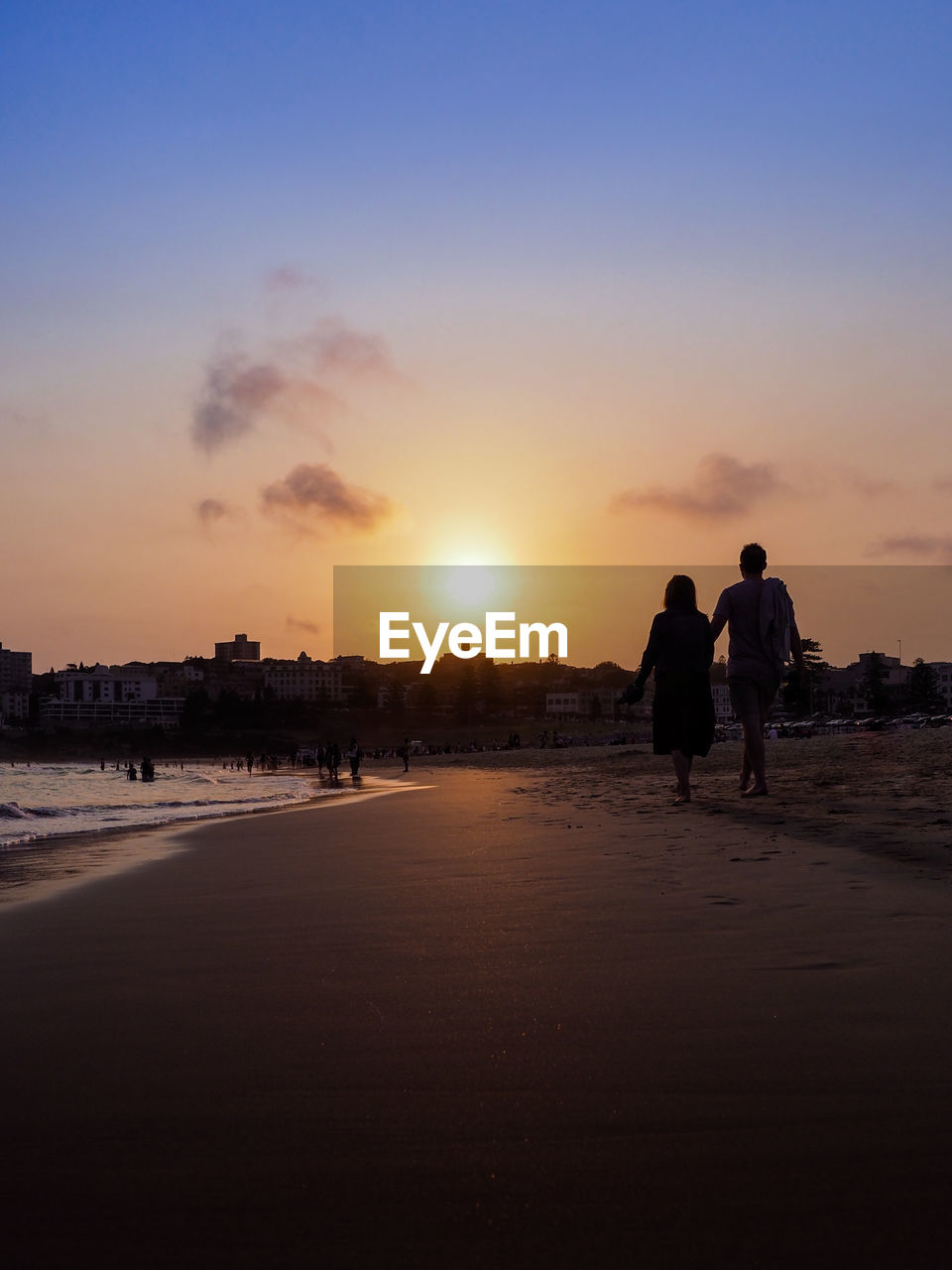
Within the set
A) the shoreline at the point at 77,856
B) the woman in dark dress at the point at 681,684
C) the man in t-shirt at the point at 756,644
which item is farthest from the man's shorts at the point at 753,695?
the shoreline at the point at 77,856

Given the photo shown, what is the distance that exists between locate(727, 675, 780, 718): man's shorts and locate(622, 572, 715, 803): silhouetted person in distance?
0.76ft

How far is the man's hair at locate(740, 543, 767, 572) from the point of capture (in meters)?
8.45

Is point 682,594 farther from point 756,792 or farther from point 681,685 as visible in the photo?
point 756,792

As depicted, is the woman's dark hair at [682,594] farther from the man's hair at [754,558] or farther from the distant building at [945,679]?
the distant building at [945,679]

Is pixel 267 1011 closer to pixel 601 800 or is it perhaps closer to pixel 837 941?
pixel 837 941

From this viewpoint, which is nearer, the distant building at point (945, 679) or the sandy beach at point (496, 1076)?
the sandy beach at point (496, 1076)

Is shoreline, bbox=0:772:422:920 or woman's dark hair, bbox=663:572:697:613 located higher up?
woman's dark hair, bbox=663:572:697:613

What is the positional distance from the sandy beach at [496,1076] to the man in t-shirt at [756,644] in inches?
145

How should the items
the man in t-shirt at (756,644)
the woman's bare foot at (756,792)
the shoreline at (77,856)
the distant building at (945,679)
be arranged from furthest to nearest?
1. the distant building at (945,679)
2. the woman's bare foot at (756,792)
3. the man in t-shirt at (756,644)
4. the shoreline at (77,856)

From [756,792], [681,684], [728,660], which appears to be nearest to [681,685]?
[681,684]

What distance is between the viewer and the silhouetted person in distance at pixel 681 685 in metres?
8.41

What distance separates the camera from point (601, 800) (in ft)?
33.6

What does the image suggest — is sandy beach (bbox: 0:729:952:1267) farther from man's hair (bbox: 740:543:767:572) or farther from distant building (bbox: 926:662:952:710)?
distant building (bbox: 926:662:952:710)

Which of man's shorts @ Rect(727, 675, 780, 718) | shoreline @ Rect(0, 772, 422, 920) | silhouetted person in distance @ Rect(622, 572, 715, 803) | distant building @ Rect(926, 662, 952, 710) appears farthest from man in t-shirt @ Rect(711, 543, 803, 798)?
distant building @ Rect(926, 662, 952, 710)
